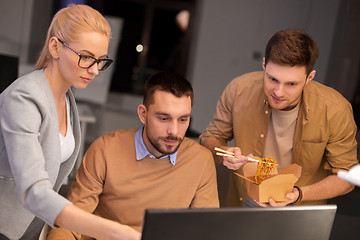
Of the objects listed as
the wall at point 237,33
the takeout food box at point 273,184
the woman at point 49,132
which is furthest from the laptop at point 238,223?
the wall at point 237,33

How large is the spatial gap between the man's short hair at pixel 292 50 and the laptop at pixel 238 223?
811 millimetres

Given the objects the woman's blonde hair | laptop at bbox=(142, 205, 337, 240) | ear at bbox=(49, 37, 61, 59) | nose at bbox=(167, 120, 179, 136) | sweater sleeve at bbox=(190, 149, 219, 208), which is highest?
the woman's blonde hair

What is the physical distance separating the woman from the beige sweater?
0.37ft

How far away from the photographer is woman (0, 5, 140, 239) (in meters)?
1.23

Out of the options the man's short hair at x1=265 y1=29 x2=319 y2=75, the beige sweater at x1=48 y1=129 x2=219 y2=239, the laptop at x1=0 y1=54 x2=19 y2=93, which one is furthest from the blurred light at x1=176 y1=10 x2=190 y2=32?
A: the beige sweater at x1=48 y1=129 x2=219 y2=239

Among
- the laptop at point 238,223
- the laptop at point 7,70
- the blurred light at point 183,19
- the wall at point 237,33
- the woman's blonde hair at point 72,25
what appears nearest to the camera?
the laptop at point 238,223

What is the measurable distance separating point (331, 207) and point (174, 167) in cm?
75

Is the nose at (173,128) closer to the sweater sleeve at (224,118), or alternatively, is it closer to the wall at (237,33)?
the sweater sleeve at (224,118)

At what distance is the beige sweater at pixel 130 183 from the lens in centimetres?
171

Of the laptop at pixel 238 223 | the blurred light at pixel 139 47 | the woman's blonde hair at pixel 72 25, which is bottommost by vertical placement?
the blurred light at pixel 139 47

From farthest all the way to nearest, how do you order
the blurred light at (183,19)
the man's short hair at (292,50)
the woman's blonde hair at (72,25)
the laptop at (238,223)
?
the blurred light at (183,19), the man's short hair at (292,50), the woman's blonde hair at (72,25), the laptop at (238,223)

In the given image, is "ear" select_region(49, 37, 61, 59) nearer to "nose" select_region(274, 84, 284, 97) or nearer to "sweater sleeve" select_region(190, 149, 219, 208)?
"sweater sleeve" select_region(190, 149, 219, 208)

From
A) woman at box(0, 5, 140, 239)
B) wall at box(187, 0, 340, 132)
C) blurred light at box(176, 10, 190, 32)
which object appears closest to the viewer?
woman at box(0, 5, 140, 239)

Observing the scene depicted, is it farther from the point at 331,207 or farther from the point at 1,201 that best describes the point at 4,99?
the point at 331,207
